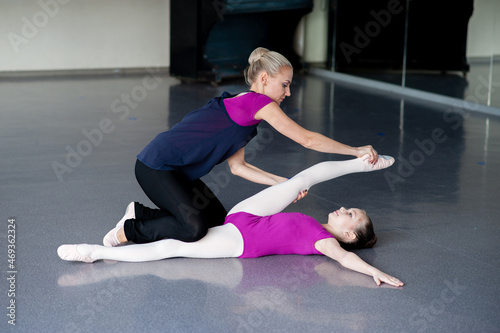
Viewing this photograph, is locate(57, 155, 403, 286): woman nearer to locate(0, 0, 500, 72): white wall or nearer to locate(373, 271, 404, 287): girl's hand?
locate(373, 271, 404, 287): girl's hand

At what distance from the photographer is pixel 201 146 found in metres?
2.64

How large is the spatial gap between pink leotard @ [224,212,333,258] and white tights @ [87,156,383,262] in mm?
33

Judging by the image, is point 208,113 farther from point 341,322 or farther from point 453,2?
point 453,2

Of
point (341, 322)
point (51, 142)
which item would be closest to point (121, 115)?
point (51, 142)

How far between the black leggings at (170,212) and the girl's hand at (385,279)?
672 millimetres

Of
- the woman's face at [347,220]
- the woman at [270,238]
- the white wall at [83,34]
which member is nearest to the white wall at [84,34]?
the white wall at [83,34]

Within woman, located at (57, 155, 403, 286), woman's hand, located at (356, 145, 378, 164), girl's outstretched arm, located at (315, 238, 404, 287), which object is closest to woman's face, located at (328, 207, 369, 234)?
woman, located at (57, 155, 403, 286)

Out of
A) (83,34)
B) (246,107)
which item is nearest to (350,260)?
(246,107)

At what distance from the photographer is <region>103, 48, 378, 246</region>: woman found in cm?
260

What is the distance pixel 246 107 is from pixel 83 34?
5.91 m

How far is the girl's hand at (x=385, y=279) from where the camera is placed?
8.04 ft

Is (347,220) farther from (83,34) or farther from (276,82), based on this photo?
(83,34)

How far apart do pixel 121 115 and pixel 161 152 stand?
10.5 ft

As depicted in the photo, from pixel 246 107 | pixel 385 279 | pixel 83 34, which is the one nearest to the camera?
pixel 385 279
